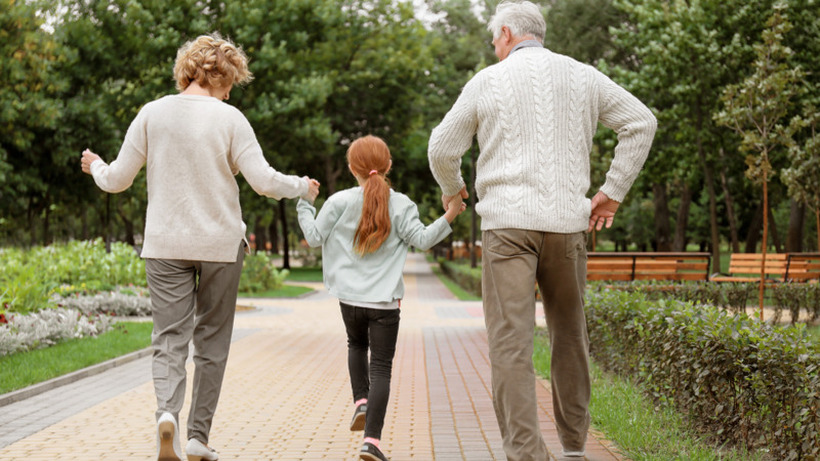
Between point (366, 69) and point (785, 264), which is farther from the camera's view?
point (366, 69)

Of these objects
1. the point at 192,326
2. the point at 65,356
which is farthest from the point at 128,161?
the point at 65,356

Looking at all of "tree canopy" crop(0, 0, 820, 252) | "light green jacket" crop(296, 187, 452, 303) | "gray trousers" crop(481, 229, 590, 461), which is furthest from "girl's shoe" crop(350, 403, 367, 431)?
"tree canopy" crop(0, 0, 820, 252)

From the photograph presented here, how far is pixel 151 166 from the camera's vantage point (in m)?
4.21

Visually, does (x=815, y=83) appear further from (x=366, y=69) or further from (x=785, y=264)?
(x=366, y=69)

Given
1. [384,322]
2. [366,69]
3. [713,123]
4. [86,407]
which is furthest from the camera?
[366,69]

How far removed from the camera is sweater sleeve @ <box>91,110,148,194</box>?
166 inches

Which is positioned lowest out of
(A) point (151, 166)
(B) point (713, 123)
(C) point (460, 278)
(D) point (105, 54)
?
(C) point (460, 278)

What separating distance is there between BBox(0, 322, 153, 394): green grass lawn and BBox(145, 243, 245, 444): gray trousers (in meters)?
3.61

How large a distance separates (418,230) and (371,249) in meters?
0.26

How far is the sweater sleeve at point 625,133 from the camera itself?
392 cm

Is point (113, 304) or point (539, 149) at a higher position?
point (539, 149)

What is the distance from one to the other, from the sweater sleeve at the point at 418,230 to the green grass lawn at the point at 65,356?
401 centimetres

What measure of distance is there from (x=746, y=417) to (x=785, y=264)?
11718mm

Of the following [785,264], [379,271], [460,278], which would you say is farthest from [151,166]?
[460,278]
